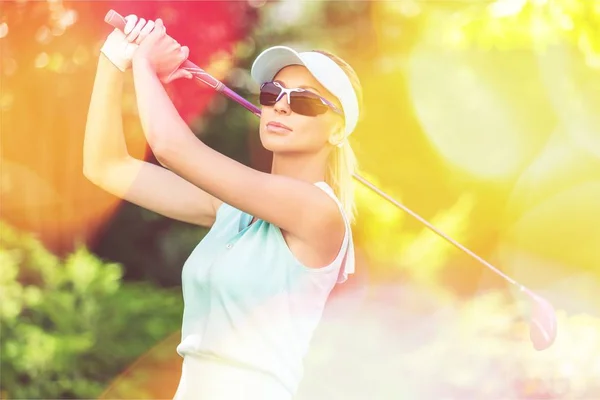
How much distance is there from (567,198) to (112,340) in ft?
6.41

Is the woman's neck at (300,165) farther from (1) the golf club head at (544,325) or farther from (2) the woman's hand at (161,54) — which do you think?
(1) the golf club head at (544,325)

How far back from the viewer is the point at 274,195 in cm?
175

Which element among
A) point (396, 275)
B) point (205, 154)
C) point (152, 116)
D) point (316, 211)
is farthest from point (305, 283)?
point (396, 275)

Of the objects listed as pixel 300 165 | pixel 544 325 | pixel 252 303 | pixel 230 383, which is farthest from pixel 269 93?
pixel 544 325

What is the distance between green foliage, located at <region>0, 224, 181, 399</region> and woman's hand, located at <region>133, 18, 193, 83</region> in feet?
6.34

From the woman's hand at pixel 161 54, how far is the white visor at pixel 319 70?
179mm

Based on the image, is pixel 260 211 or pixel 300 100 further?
pixel 300 100

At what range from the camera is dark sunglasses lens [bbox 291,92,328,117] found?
1.90 m

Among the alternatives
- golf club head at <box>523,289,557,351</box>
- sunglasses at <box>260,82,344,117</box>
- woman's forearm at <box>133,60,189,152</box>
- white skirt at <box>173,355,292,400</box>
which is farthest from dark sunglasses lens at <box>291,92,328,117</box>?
golf club head at <box>523,289,557,351</box>

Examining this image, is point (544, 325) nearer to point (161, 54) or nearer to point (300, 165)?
point (300, 165)

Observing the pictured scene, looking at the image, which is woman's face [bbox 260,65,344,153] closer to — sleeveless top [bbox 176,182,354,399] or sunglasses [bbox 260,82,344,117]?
sunglasses [bbox 260,82,344,117]

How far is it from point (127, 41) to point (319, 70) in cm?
43

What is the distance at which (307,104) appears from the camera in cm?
191

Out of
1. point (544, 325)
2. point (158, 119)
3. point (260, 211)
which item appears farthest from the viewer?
point (544, 325)
